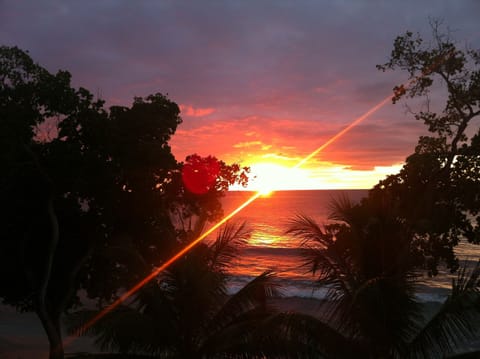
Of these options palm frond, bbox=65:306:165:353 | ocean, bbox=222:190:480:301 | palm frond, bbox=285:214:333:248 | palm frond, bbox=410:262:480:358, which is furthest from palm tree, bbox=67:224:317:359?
ocean, bbox=222:190:480:301

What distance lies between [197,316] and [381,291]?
3.31m

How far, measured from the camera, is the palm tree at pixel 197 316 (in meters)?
6.86

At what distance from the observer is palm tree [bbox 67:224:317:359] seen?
6.86 meters

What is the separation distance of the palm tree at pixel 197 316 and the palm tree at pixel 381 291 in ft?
3.20

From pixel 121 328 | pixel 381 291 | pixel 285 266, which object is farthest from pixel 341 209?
pixel 285 266

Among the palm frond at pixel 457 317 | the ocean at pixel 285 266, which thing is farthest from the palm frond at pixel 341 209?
the ocean at pixel 285 266

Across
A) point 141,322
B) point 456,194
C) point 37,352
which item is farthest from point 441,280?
point 141,322

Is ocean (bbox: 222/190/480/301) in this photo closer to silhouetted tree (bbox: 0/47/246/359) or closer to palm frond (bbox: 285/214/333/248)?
silhouetted tree (bbox: 0/47/246/359)

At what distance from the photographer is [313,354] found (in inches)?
251

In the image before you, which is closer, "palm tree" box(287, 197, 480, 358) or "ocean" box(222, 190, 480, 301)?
"palm tree" box(287, 197, 480, 358)

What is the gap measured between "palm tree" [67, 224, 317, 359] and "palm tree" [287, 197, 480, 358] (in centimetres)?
98

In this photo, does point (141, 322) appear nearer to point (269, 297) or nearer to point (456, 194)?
point (269, 297)

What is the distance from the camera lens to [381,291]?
20.4 feet

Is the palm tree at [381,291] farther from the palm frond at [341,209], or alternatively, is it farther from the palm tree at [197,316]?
the palm tree at [197,316]
